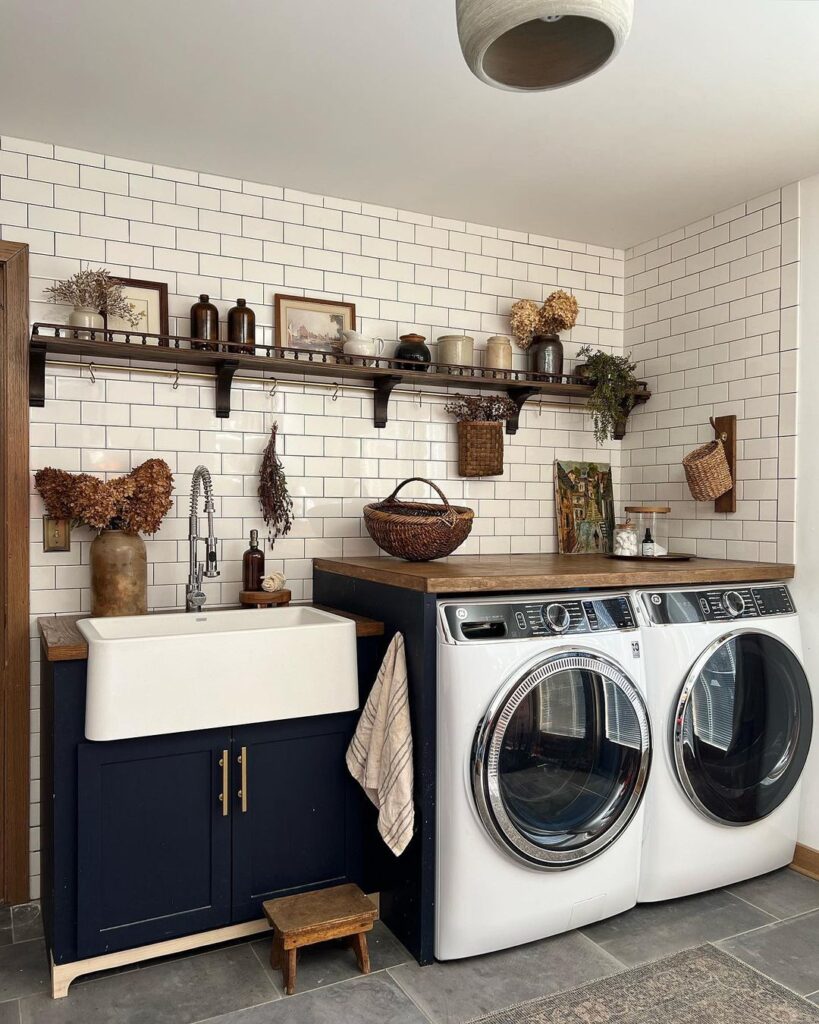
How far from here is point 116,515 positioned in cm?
261

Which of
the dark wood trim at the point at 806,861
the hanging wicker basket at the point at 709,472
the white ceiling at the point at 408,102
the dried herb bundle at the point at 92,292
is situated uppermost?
the white ceiling at the point at 408,102

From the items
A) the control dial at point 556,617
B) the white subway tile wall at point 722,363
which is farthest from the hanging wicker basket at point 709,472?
the control dial at point 556,617

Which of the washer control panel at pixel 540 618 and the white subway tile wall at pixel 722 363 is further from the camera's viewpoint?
the white subway tile wall at pixel 722 363

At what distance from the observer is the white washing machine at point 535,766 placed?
89.9 inches

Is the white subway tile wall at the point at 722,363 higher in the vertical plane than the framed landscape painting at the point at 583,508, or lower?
higher

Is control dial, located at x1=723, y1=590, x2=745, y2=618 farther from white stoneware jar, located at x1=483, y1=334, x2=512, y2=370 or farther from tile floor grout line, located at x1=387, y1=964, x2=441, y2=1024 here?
tile floor grout line, located at x1=387, y1=964, x2=441, y2=1024

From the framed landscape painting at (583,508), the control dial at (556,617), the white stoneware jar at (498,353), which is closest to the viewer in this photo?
the control dial at (556,617)

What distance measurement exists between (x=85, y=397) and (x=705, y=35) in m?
2.17

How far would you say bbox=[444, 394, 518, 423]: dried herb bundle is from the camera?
11.1 ft

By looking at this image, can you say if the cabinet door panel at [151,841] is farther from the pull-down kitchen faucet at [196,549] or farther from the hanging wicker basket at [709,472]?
the hanging wicker basket at [709,472]

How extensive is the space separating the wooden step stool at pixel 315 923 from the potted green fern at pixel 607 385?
2143 mm

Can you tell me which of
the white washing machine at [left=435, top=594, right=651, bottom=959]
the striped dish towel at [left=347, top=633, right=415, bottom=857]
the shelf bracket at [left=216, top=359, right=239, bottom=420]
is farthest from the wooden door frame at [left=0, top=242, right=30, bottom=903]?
the white washing machine at [left=435, top=594, right=651, bottom=959]

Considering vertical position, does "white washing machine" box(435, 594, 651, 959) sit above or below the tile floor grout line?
above

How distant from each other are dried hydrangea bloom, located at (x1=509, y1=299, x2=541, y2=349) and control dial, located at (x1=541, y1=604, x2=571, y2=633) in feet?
4.76
